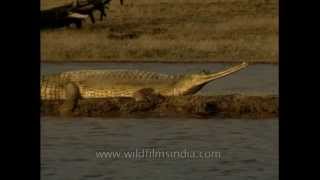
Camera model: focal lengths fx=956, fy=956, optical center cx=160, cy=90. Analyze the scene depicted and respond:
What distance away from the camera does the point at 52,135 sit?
39.2 feet

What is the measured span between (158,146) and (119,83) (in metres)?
2.33

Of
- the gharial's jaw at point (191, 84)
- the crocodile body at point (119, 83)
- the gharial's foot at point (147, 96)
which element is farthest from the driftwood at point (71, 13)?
the gharial's foot at point (147, 96)

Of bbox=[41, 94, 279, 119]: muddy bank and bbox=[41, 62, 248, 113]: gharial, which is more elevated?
bbox=[41, 62, 248, 113]: gharial

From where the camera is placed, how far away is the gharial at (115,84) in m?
13.1

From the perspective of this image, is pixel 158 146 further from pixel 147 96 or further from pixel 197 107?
pixel 147 96

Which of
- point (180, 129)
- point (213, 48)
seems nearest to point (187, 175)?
point (180, 129)

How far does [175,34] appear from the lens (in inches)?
876

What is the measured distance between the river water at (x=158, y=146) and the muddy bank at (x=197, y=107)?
9cm

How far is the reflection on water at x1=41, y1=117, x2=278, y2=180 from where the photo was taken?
9.12 metres

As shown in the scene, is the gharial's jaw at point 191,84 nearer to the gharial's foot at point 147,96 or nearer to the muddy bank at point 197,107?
the gharial's foot at point 147,96

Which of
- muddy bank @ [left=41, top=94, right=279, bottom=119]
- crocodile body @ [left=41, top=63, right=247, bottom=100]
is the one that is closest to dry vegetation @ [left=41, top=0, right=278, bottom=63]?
crocodile body @ [left=41, top=63, right=247, bottom=100]

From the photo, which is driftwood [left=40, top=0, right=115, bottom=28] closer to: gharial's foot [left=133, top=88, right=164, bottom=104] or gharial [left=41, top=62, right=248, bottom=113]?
gharial [left=41, top=62, right=248, bottom=113]

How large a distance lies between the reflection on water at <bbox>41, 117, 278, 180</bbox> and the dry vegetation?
8.99m
